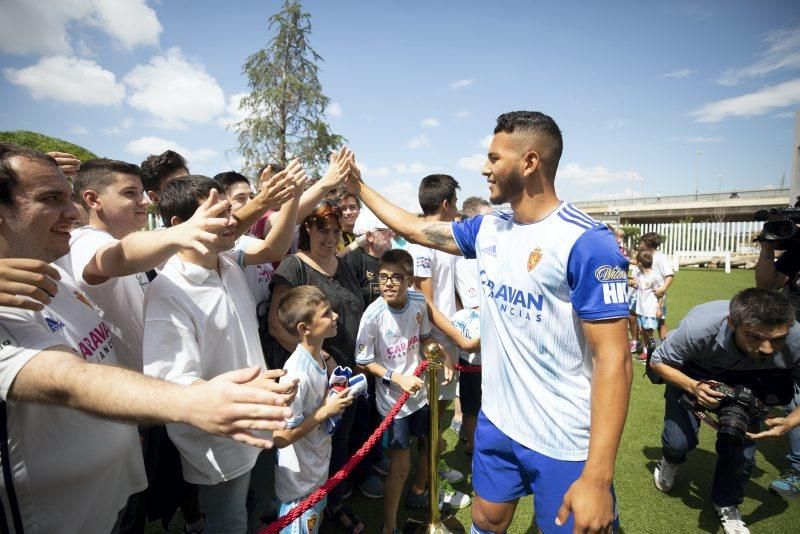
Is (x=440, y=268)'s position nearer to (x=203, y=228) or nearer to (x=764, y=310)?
(x=764, y=310)

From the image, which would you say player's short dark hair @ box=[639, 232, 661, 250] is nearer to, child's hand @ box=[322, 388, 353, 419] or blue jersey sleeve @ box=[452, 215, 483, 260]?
blue jersey sleeve @ box=[452, 215, 483, 260]

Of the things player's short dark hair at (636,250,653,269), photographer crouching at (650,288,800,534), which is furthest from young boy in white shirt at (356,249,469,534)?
player's short dark hair at (636,250,653,269)

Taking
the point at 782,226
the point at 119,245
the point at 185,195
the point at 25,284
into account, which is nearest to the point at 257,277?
the point at 185,195

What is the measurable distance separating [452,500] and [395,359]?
1.50 metres

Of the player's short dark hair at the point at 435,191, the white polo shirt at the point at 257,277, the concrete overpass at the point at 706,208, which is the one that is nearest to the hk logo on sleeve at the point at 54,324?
the white polo shirt at the point at 257,277

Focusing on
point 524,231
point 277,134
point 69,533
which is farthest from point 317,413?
point 277,134

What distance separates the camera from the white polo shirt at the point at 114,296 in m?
2.14

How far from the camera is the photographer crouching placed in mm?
2836

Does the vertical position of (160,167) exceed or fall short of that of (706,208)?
it falls short

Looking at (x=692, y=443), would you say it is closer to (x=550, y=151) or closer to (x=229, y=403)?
(x=550, y=151)

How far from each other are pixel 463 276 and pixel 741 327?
A: 7.35 feet

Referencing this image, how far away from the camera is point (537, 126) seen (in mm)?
2117

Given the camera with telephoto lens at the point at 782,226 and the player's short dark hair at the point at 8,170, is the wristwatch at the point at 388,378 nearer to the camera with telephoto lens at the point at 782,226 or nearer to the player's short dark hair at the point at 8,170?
the player's short dark hair at the point at 8,170

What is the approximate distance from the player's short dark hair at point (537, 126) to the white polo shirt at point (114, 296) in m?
2.26
